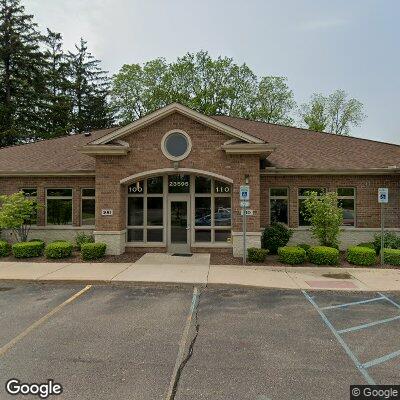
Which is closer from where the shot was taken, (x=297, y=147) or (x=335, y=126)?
(x=297, y=147)

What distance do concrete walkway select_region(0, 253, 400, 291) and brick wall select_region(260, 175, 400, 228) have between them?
3949 millimetres

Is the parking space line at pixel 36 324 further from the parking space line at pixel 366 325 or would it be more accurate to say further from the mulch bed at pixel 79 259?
the parking space line at pixel 366 325

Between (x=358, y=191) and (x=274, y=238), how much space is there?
15.7ft

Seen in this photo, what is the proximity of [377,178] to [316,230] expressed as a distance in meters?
4.61

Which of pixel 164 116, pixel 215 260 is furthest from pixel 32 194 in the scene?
pixel 215 260

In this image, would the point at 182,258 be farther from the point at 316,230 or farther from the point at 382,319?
the point at 382,319

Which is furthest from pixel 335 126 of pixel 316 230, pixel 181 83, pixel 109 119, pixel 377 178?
pixel 316 230

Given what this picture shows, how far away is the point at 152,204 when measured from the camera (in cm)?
1458

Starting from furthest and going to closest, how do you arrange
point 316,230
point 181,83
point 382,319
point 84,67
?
1. point 84,67
2. point 181,83
3. point 316,230
4. point 382,319

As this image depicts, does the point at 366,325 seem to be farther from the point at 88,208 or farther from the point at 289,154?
the point at 88,208

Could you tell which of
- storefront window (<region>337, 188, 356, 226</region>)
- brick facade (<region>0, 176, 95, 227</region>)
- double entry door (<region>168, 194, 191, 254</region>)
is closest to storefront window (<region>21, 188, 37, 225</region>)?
brick facade (<region>0, 176, 95, 227</region>)

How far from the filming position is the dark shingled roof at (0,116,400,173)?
49.5 feet

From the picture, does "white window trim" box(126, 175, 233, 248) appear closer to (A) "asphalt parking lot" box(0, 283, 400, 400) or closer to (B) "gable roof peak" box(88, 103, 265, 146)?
(B) "gable roof peak" box(88, 103, 265, 146)

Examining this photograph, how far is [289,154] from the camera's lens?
16234 millimetres
